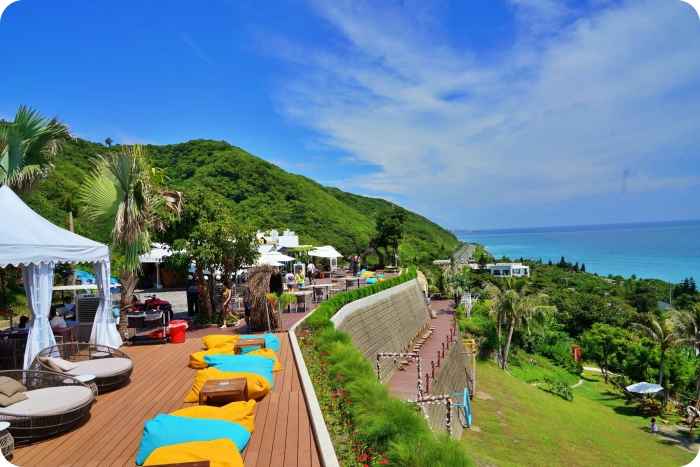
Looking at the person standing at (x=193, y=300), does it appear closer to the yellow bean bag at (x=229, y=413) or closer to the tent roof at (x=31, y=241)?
the tent roof at (x=31, y=241)

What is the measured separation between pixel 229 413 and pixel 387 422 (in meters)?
1.84

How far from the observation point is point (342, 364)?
749cm

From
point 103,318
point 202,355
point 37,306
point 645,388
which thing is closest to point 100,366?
point 37,306

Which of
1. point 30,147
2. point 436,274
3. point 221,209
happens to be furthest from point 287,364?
point 436,274

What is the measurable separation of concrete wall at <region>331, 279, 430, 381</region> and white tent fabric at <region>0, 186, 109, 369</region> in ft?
21.8

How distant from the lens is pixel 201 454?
3730 mm

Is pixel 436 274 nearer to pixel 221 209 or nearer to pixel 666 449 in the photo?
pixel 666 449

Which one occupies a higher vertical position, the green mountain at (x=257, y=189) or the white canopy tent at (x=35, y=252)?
the green mountain at (x=257, y=189)

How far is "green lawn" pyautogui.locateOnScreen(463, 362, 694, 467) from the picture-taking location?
1347 cm

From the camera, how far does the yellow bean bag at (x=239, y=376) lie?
18.5 ft

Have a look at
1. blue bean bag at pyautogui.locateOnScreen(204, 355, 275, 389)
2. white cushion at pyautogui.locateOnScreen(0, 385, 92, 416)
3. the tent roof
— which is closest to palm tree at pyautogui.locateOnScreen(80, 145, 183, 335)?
the tent roof

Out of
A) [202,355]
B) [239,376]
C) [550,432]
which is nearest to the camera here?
[239,376]

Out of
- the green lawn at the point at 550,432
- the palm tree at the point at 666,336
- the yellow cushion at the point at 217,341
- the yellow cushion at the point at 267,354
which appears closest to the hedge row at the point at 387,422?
the yellow cushion at the point at 267,354

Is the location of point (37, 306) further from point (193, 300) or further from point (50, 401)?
point (193, 300)
